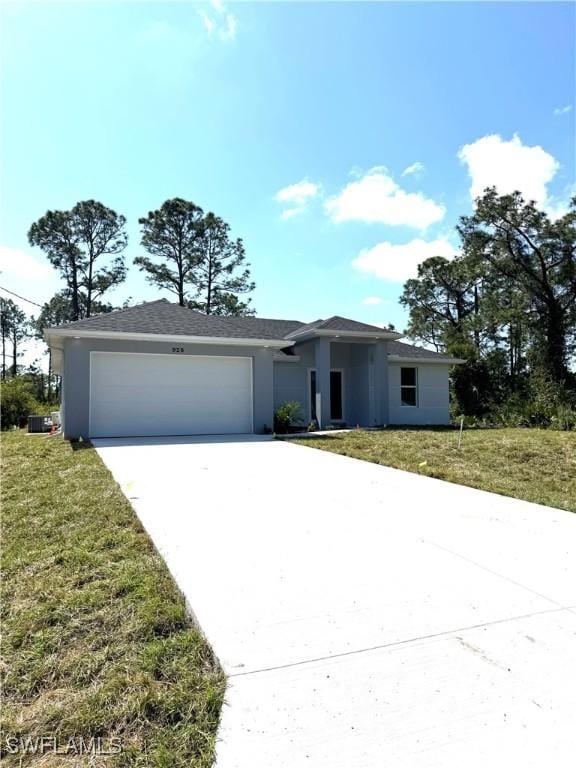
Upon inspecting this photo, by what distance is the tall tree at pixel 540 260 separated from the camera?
24.6m

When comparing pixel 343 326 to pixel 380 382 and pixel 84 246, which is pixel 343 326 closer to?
pixel 380 382

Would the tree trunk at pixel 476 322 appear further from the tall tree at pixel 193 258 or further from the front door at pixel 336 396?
the tall tree at pixel 193 258

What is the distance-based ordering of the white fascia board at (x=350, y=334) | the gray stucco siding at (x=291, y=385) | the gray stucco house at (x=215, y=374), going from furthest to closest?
the gray stucco siding at (x=291, y=385) < the white fascia board at (x=350, y=334) < the gray stucco house at (x=215, y=374)

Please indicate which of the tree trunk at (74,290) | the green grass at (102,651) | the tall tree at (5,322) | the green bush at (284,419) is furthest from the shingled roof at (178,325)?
the tall tree at (5,322)

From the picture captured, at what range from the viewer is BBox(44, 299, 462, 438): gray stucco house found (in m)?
12.2

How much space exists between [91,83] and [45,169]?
4157 millimetres

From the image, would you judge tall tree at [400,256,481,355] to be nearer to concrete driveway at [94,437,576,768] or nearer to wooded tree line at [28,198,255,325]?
wooded tree line at [28,198,255,325]

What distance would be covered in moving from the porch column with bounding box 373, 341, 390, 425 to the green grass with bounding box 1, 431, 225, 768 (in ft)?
40.6

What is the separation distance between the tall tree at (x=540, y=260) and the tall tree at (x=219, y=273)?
15.8m

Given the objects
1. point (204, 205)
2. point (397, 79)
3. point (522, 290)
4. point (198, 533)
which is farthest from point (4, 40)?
point (522, 290)

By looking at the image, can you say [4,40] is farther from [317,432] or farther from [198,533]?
[317,432]

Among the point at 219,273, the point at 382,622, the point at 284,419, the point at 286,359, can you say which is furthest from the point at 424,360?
the point at 219,273

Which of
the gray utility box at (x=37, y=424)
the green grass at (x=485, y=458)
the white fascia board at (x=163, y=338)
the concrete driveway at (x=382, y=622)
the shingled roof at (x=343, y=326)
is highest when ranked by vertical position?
the shingled roof at (x=343, y=326)

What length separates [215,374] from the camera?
13.5 meters
